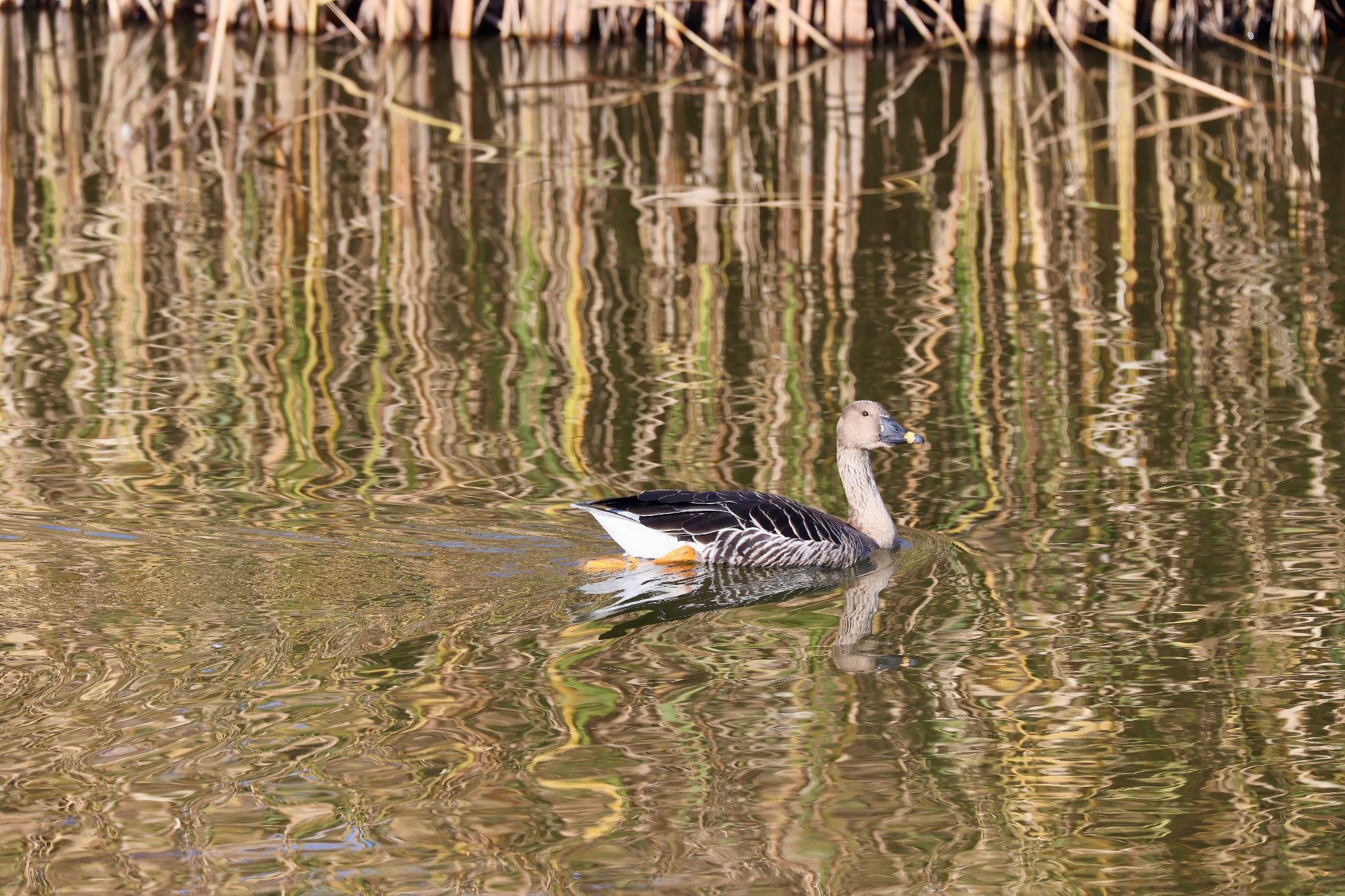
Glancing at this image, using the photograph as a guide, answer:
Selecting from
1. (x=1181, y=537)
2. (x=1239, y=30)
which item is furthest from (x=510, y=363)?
(x=1239, y=30)

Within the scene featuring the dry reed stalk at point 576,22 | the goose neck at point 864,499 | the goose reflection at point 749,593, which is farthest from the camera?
the dry reed stalk at point 576,22

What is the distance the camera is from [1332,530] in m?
7.49

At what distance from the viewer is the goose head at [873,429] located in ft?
25.7

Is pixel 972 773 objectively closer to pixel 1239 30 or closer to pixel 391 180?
pixel 391 180

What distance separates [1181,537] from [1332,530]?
0.58 metres

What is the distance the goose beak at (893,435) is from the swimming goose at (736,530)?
12 centimetres

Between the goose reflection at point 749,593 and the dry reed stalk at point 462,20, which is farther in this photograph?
the dry reed stalk at point 462,20

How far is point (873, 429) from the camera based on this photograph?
7.84m

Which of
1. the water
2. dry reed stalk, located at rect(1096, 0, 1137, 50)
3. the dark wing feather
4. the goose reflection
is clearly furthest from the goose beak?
dry reed stalk, located at rect(1096, 0, 1137, 50)

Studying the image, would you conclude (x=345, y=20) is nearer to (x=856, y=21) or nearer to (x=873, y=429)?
(x=856, y=21)

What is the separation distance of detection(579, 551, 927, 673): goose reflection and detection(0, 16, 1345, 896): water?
1.4 inches

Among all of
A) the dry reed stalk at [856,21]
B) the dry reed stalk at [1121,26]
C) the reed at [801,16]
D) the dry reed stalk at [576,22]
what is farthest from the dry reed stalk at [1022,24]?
the dry reed stalk at [576,22]

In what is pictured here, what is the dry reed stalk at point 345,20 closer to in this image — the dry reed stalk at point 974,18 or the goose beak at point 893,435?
the dry reed stalk at point 974,18

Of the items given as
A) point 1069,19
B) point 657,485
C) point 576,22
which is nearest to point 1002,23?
point 1069,19
